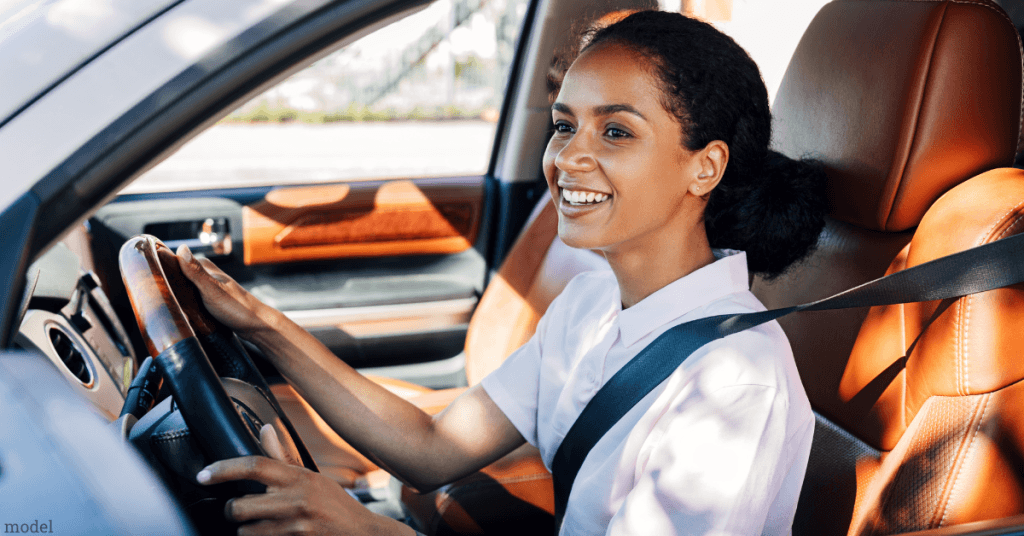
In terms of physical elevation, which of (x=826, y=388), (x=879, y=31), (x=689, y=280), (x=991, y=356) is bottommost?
(x=826, y=388)

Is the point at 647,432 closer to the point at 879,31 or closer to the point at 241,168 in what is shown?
the point at 879,31

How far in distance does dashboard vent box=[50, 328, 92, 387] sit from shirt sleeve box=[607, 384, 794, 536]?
0.93 m

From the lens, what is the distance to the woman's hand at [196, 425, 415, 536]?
2.76ft

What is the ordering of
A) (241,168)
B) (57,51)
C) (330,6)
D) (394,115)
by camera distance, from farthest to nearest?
(394,115) → (241,168) → (330,6) → (57,51)

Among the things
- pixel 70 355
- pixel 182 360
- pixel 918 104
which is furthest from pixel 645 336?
pixel 70 355

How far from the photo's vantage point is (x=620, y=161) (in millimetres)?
1086

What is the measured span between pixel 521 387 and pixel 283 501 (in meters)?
0.59

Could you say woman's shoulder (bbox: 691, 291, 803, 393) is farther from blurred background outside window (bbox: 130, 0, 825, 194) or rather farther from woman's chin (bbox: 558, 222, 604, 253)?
blurred background outside window (bbox: 130, 0, 825, 194)

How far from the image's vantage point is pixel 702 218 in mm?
1188

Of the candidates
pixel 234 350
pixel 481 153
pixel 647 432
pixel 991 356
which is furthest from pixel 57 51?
pixel 481 153

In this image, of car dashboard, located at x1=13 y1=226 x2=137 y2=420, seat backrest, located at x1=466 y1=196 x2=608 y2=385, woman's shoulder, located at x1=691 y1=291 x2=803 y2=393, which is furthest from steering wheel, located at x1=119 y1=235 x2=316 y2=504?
seat backrest, located at x1=466 y1=196 x2=608 y2=385

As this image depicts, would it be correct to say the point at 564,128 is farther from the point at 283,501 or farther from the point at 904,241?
the point at 283,501

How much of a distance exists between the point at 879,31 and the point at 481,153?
27.9 ft

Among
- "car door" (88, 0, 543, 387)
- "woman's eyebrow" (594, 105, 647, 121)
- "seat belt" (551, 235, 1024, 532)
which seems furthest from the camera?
"car door" (88, 0, 543, 387)
